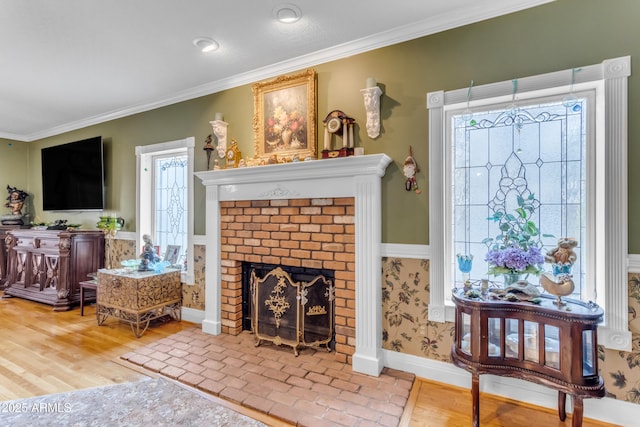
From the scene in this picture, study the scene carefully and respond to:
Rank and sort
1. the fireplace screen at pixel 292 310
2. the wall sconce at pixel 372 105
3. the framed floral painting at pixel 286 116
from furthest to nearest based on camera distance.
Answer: the framed floral painting at pixel 286 116, the fireplace screen at pixel 292 310, the wall sconce at pixel 372 105

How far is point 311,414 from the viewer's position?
183 cm

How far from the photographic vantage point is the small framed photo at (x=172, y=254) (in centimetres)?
366

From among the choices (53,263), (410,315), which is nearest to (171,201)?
(53,263)

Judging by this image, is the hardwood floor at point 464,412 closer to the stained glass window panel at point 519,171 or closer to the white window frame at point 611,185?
the white window frame at point 611,185

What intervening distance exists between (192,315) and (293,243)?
66.1 inches

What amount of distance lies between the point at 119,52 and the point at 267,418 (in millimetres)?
3108

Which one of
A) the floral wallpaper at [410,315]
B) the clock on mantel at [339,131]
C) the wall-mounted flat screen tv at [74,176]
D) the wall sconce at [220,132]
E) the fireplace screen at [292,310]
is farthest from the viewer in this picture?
the wall-mounted flat screen tv at [74,176]

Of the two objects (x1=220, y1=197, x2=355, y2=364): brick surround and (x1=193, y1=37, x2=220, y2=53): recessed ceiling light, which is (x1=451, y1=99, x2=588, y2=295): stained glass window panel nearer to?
(x1=220, y1=197, x2=355, y2=364): brick surround

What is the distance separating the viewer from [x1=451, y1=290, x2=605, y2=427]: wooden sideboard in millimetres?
1531

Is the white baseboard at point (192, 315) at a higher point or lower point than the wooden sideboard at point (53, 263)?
lower

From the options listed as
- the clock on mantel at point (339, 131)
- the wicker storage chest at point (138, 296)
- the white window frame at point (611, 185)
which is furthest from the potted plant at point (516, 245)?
the wicker storage chest at point (138, 296)

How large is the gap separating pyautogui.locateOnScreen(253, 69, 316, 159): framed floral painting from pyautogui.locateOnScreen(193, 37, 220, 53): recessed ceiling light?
1.74ft

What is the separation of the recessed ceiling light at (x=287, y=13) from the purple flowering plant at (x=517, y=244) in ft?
6.50

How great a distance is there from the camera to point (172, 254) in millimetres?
3688
